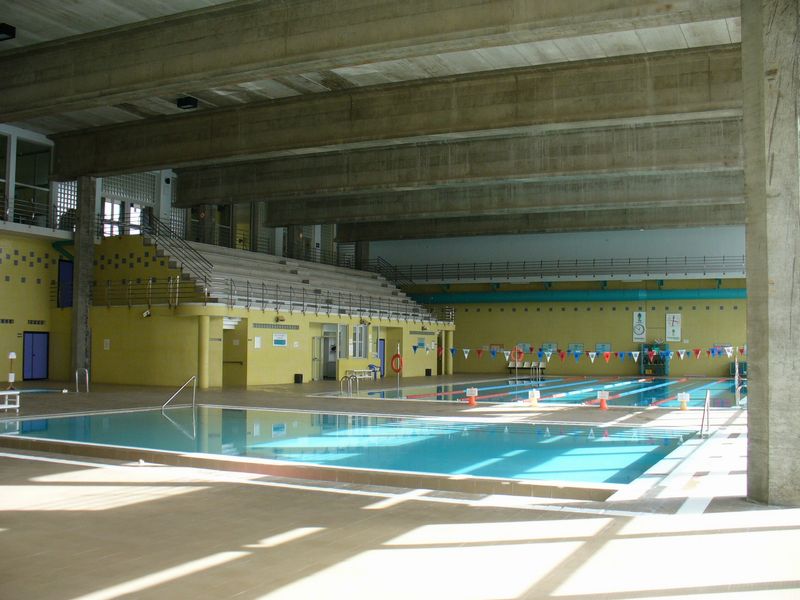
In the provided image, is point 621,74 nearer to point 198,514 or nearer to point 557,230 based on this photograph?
point 198,514

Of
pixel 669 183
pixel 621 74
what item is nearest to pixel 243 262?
pixel 669 183

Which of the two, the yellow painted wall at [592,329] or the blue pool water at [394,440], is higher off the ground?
the yellow painted wall at [592,329]

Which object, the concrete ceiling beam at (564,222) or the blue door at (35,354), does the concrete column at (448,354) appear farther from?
the blue door at (35,354)

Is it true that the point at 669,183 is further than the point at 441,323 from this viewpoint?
No

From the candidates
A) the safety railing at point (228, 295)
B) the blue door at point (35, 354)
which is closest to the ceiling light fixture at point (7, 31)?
the safety railing at point (228, 295)

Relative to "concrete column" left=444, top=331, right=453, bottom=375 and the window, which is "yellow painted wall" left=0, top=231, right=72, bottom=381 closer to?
the window

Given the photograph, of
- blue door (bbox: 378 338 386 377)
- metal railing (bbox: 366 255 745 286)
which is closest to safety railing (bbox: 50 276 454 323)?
blue door (bbox: 378 338 386 377)

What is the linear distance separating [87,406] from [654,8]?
12.8 metres

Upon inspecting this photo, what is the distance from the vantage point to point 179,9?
13258mm

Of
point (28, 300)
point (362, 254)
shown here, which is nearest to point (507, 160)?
point (28, 300)

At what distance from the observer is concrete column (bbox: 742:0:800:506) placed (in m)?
6.55

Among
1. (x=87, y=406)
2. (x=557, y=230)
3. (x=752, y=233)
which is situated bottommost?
(x=87, y=406)

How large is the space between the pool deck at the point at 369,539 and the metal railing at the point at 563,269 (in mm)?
26878

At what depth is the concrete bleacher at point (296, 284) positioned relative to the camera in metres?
24.6
